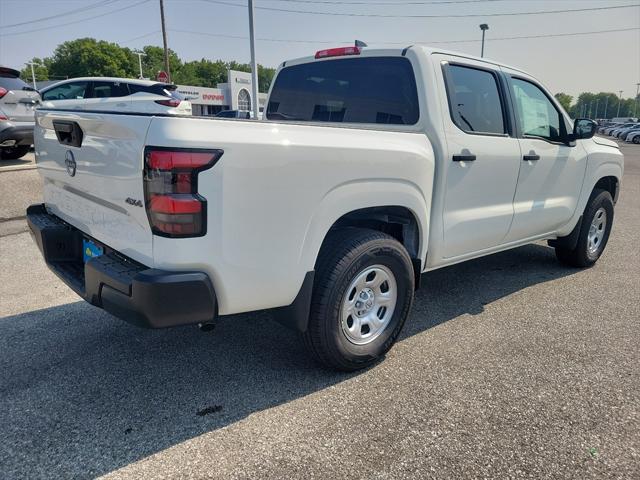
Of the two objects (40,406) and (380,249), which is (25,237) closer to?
(40,406)

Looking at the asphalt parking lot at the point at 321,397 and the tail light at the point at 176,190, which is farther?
the asphalt parking lot at the point at 321,397

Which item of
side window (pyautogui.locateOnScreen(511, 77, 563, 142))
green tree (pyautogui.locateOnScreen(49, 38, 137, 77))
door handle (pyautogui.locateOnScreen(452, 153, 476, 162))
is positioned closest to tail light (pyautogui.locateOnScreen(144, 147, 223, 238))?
door handle (pyautogui.locateOnScreen(452, 153, 476, 162))

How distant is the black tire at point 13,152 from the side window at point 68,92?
1872 mm

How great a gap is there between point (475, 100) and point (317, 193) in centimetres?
182

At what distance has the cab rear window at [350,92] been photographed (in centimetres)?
336

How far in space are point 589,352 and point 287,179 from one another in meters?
2.50

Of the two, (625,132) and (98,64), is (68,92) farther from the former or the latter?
(98,64)

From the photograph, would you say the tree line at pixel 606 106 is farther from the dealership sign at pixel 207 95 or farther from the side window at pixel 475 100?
the side window at pixel 475 100

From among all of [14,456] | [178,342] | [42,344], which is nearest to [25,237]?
[42,344]

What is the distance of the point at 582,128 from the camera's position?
178 inches

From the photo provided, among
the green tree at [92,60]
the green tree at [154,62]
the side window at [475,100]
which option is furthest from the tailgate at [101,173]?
the green tree at [154,62]

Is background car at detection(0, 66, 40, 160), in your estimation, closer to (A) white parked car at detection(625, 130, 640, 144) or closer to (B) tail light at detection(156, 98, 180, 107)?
(B) tail light at detection(156, 98, 180, 107)

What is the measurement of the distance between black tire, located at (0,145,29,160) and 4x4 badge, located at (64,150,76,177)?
8222mm

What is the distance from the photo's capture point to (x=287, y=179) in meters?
2.37
